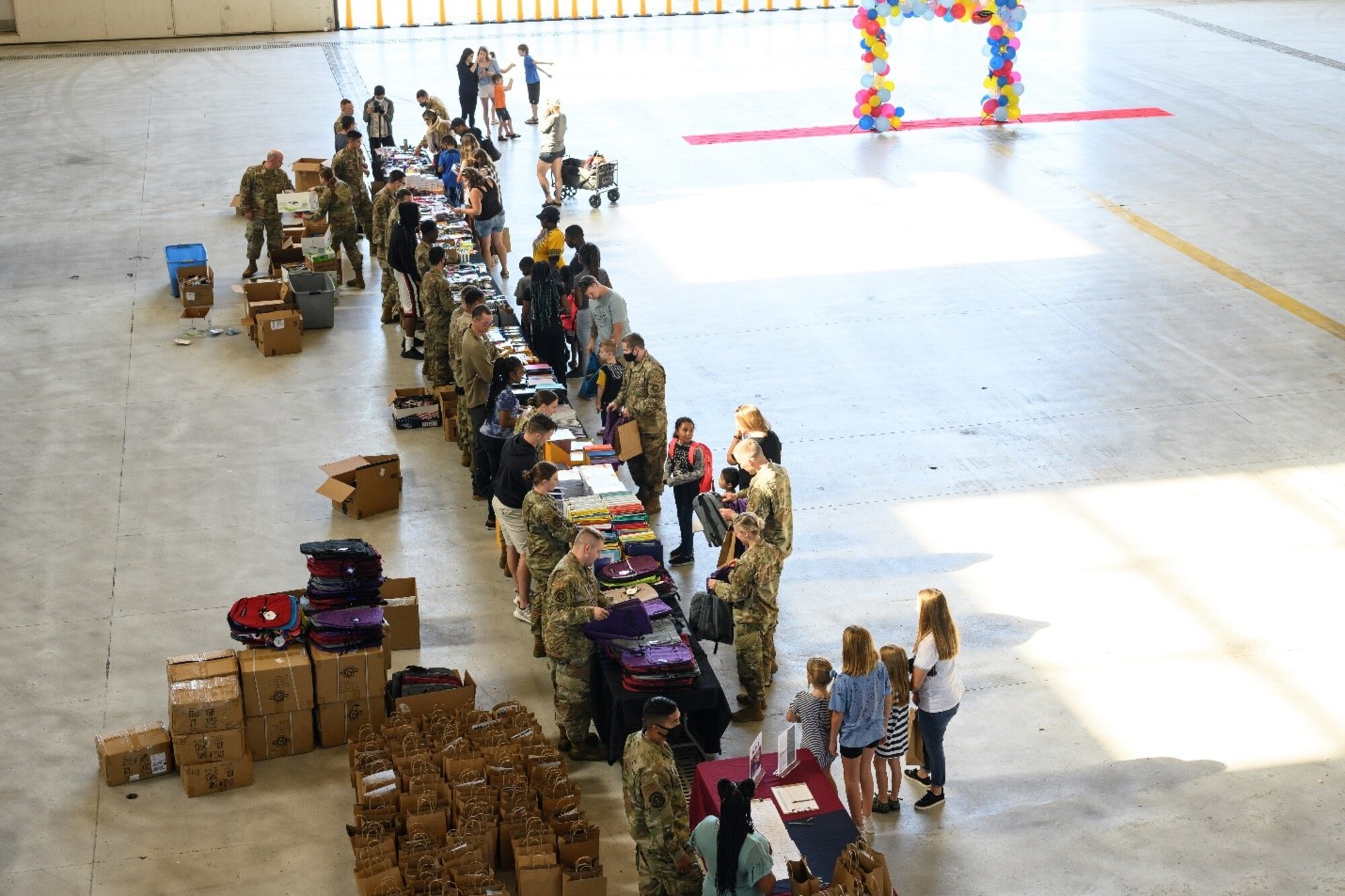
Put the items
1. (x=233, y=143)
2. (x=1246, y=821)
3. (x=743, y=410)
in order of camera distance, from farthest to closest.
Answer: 1. (x=233, y=143)
2. (x=743, y=410)
3. (x=1246, y=821)

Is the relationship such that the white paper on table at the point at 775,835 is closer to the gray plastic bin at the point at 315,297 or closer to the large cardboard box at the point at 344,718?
the large cardboard box at the point at 344,718

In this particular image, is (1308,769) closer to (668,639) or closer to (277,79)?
(668,639)

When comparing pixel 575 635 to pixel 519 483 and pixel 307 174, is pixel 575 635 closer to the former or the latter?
pixel 519 483

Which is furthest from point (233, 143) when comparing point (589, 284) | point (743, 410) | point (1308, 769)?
point (1308, 769)

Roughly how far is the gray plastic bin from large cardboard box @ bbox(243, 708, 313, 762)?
26.8 feet

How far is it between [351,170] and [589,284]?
250 inches

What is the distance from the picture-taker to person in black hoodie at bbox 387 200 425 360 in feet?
51.0

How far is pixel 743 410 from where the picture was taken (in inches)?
420

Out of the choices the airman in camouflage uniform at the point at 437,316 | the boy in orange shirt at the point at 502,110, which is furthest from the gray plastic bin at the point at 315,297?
the boy in orange shirt at the point at 502,110

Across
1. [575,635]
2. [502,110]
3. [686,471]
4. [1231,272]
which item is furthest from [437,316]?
[502,110]

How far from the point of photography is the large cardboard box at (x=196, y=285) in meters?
17.1

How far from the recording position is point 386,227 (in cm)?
1712

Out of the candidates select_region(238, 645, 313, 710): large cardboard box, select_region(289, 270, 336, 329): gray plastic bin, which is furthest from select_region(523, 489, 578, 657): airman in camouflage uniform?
select_region(289, 270, 336, 329): gray plastic bin

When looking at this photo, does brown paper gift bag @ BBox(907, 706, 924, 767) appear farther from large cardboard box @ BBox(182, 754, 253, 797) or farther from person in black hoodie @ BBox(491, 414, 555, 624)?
large cardboard box @ BBox(182, 754, 253, 797)
